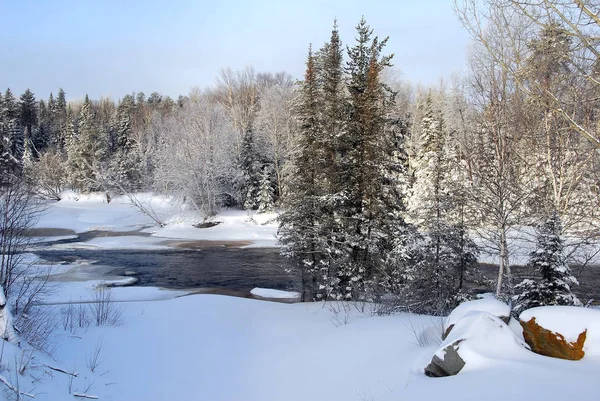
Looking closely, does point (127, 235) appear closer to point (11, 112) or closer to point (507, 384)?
point (507, 384)

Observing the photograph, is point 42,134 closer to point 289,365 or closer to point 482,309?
point 289,365

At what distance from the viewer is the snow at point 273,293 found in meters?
17.4

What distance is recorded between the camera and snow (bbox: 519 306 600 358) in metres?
4.06

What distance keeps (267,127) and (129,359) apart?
119ft

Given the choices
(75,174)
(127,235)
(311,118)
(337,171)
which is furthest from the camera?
(75,174)

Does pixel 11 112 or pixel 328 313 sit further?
pixel 11 112

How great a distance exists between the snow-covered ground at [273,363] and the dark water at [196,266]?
7272mm

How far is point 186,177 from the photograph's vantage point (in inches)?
1427

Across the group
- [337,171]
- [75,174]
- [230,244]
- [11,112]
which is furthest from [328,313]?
[11,112]

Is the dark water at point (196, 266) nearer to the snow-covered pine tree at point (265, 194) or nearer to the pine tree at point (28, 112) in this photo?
the snow-covered pine tree at point (265, 194)

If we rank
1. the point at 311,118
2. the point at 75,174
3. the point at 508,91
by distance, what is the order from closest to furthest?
the point at 508,91 → the point at 311,118 → the point at 75,174

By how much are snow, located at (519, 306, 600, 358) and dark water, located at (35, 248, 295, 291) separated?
592 inches

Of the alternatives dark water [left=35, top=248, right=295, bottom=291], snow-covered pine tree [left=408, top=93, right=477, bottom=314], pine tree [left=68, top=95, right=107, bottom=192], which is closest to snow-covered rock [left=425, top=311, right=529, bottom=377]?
snow-covered pine tree [left=408, top=93, right=477, bottom=314]

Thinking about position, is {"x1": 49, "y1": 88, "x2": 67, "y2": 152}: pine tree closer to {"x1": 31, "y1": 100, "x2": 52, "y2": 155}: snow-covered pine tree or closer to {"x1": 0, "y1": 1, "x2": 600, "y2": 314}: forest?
{"x1": 31, "y1": 100, "x2": 52, "y2": 155}: snow-covered pine tree
